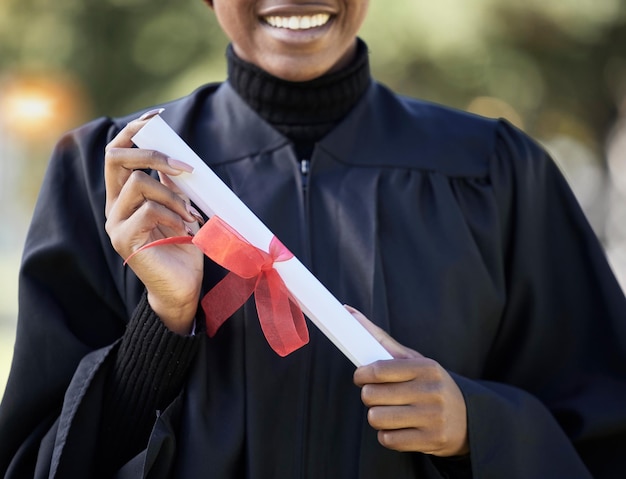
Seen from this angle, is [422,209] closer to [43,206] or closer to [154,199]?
[154,199]

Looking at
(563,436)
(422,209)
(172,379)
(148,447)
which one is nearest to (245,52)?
(422,209)

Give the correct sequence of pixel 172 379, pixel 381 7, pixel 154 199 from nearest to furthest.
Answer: pixel 154 199 → pixel 172 379 → pixel 381 7

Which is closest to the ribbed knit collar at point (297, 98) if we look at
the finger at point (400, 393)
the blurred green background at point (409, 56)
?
the finger at point (400, 393)

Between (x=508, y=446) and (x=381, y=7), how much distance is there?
213 inches

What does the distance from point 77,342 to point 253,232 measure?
1.44 ft

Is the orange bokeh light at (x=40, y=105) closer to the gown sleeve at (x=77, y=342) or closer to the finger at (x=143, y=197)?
the gown sleeve at (x=77, y=342)

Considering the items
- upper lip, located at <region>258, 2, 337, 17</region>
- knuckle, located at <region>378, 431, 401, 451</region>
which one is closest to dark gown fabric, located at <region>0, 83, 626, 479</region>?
knuckle, located at <region>378, 431, 401, 451</region>

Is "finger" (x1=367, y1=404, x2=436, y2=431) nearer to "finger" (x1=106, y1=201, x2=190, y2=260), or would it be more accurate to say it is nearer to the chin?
"finger" (x1=106, y1=201, x2=190, y2=260)

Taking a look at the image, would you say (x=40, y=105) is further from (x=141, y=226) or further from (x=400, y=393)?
(x=400, y=393)

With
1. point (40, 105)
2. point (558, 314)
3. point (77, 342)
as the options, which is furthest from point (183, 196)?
point (40, 105)

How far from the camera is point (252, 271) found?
5.48 feet

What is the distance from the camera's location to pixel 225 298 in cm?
176

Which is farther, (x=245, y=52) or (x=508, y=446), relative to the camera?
(x=245, y=52)

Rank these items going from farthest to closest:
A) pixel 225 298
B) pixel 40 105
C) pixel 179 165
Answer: pixel 40 105
pixel 225 298
pixel 179 165
